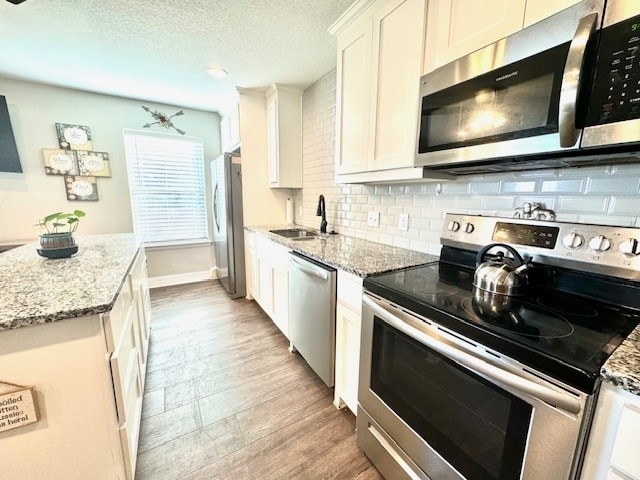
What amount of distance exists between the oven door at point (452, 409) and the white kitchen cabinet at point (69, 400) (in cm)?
101

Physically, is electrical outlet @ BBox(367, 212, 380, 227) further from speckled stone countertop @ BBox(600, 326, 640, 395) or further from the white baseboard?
the white baseboard

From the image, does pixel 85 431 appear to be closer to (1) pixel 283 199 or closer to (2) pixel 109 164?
(1) pixel 283 199

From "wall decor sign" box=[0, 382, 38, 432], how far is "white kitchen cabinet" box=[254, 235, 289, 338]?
1.44 meters

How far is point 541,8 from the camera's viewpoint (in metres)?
0.84

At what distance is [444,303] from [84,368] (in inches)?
49.7

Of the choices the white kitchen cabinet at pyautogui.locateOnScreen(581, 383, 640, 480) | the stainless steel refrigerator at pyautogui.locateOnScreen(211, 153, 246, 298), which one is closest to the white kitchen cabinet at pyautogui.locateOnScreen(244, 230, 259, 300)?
the stainless steel refrigerator at pyautogui.locateOnScreen(211, 153, 246, 298)

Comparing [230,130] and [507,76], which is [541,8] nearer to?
[507,76]

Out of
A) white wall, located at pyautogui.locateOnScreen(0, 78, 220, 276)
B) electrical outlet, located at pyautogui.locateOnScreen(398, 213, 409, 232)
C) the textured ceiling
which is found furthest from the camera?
white wall, located at pyautogui.locateOnScreen(0, 78, 220, 276)

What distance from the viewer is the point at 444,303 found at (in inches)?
35.5

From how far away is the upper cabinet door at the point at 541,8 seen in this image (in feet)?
2.61

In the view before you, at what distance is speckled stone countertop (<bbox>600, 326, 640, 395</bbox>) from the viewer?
51 centimetres

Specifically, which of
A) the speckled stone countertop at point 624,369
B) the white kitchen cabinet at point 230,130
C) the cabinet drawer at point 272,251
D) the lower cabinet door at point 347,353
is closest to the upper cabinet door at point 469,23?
the speckled stone countertop at point 624,369

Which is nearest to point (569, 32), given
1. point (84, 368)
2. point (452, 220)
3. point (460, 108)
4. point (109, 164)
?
point (460, 108)

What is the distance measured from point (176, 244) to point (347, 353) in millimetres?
3269
